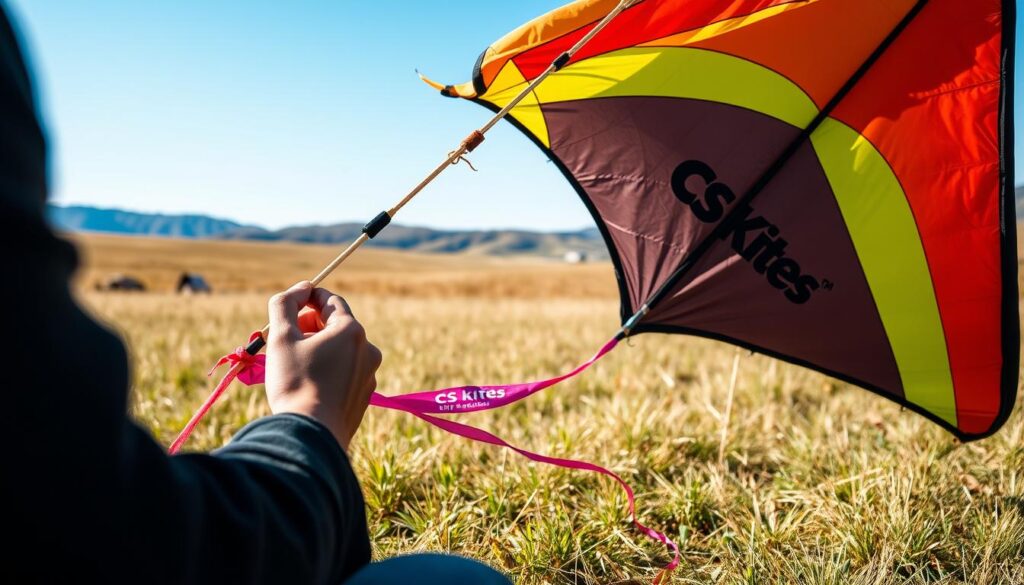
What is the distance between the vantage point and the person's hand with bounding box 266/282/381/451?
1192 millimetres

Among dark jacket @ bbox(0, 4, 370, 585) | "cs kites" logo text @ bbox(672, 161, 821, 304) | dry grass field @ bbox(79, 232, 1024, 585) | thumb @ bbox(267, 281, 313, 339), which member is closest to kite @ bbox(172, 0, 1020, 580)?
"cs kites" logo text @ bbox(672, 161, 821, 304)

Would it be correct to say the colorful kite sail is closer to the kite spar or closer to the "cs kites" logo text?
the "cs kites" logo text

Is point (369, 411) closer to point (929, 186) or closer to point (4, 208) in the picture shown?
point (929, 186)

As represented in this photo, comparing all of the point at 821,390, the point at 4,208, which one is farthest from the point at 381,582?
the point at 821,390

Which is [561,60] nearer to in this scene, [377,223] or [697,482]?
[377,223]

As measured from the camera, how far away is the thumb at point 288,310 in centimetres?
132

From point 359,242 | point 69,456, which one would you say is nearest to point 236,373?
point 359,242

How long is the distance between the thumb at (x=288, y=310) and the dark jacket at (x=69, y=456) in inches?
17.6

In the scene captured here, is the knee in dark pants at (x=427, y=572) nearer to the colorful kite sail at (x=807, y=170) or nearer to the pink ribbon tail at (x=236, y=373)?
the pink ribbon tail at (x=236, y=373)

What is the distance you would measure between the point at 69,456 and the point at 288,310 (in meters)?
0.71

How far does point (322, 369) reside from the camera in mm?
1235

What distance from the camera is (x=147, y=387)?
6047 millimetres

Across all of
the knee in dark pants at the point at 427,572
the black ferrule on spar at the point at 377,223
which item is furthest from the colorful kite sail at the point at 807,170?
the knee in dark pants at the point at 427,572

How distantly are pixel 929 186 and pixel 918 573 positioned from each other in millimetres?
1686
